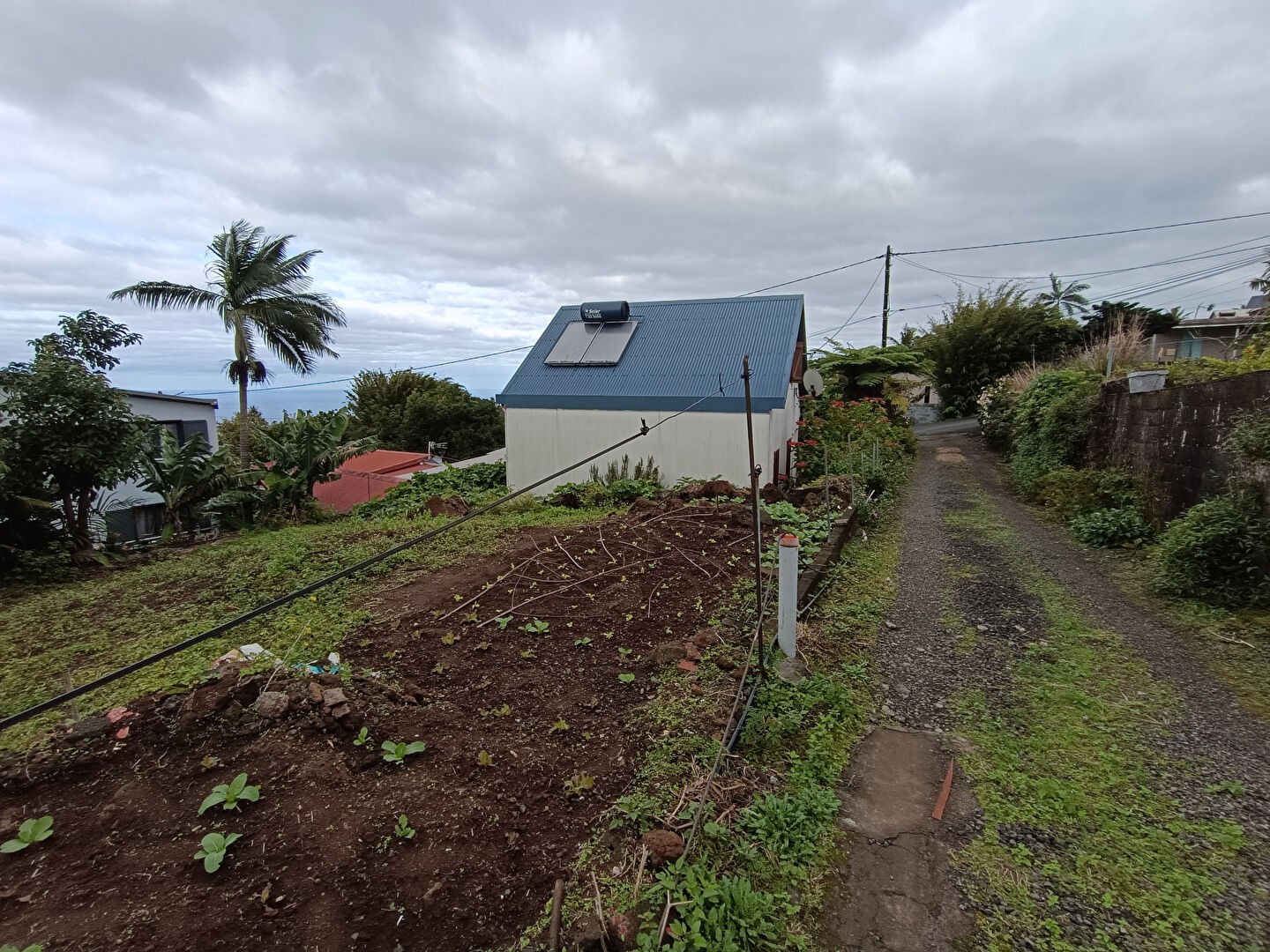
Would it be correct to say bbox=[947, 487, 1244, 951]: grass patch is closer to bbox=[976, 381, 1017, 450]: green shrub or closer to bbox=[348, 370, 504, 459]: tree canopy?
bbox=[976, 381, 1017, 450]: green shrub

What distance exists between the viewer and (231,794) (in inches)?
102

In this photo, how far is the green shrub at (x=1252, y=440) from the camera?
491cm

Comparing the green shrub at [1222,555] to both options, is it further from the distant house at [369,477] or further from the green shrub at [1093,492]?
the distant house at [369,477]

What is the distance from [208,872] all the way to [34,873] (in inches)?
26.1

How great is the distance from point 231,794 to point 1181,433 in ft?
32.3

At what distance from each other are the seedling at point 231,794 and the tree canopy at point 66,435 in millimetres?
7856

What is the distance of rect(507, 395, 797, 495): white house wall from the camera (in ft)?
34.0

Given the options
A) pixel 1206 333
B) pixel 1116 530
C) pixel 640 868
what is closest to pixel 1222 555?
pixel 1116 530

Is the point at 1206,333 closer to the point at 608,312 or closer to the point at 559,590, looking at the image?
the point at 608,312

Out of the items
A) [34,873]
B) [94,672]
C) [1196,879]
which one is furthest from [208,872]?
[1196,879]

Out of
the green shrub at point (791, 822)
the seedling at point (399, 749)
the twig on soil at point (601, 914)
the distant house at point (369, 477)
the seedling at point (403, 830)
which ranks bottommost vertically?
the distant house at point (369, 477)

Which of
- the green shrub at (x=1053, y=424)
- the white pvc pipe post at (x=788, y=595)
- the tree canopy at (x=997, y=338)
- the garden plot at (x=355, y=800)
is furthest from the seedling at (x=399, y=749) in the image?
the tree canopy at (x=997, y=338)

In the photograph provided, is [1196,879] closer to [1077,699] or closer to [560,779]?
[1077,699]

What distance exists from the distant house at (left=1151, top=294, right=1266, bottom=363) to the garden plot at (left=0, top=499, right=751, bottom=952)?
47.8 feet
